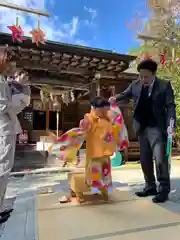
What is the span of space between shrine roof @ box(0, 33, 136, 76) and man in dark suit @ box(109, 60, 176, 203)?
4.45 metres

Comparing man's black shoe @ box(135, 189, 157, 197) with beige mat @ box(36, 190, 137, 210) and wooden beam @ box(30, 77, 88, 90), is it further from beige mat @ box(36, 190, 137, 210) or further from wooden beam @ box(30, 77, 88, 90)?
wooden beam @ box(30, 77, 88, 90)

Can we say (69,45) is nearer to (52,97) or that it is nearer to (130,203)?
(52,97)

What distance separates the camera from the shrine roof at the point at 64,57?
6.45 meters

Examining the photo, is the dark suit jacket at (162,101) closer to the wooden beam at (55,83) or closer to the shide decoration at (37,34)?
the shide decoration at (37,34)

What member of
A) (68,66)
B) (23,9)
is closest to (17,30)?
(23,9)

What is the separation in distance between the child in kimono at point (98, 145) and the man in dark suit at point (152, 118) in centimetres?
46

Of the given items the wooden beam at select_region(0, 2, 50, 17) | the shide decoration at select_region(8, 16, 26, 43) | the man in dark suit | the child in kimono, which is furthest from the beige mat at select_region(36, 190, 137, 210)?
the shide decoration at select_region(8, 16, 26, 43)

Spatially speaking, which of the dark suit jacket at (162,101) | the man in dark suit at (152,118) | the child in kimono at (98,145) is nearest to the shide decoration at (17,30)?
the man in dark suit at (152,118)

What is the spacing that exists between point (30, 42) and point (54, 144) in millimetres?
4903

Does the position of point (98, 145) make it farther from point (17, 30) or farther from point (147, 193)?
point (17, 30)

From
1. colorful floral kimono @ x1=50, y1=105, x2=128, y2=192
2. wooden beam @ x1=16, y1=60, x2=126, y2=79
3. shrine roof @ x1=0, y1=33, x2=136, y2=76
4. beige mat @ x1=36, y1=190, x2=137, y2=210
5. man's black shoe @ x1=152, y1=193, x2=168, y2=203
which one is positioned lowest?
beige mat @ x1=36, y1=190, x2=137, y2=210

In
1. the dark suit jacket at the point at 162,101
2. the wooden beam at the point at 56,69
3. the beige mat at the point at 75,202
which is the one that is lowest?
the beige mat at the point at 75,202

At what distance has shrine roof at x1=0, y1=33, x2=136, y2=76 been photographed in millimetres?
6449

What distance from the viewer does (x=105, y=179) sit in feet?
8.29
